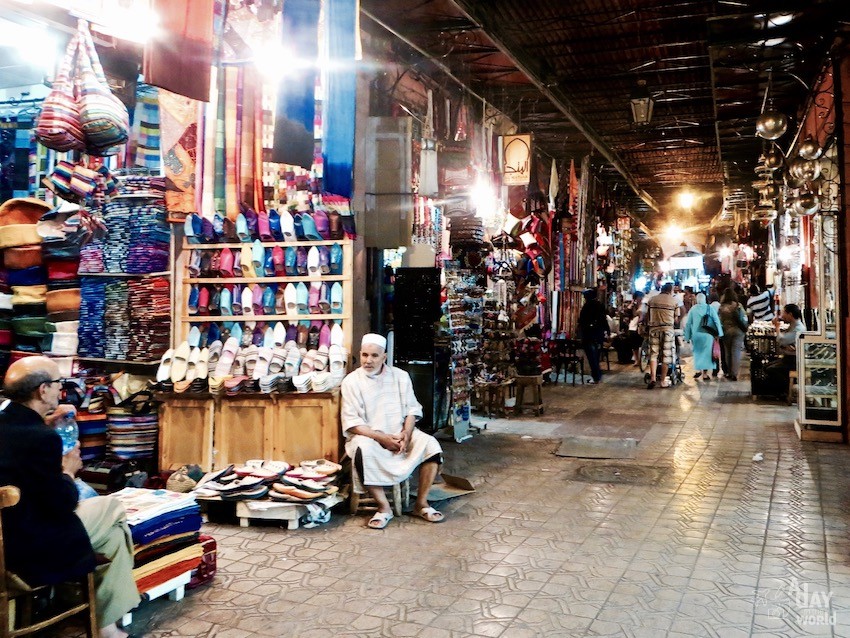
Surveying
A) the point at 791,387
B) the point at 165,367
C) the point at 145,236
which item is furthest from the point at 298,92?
the point at 791,387

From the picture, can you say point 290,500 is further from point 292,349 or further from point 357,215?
point 357,215

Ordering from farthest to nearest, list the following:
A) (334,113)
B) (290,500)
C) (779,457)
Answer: (779,457), (334,113), (290,500)

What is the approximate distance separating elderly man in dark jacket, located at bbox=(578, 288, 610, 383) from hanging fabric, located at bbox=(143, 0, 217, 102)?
9639 millimetres

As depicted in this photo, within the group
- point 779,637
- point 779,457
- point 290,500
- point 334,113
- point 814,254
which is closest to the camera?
point 779,637

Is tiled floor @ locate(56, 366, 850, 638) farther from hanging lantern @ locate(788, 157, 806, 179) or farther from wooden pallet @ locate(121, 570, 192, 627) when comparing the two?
hanging lantern @ locate(788, 157, 806, 179)

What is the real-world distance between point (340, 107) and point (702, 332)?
9.74m

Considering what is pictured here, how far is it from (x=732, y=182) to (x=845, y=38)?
1245cm

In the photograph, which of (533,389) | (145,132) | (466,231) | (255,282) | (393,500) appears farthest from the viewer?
(533,389)

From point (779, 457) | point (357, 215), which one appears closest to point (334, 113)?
point (357, 215)

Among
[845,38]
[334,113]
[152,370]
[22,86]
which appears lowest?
[152,370]

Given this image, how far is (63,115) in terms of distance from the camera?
378 centimetres

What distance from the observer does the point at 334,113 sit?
5.62 meters

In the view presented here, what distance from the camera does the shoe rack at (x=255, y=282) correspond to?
591cm

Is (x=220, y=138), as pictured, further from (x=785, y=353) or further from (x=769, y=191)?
(x=769, y=191)
